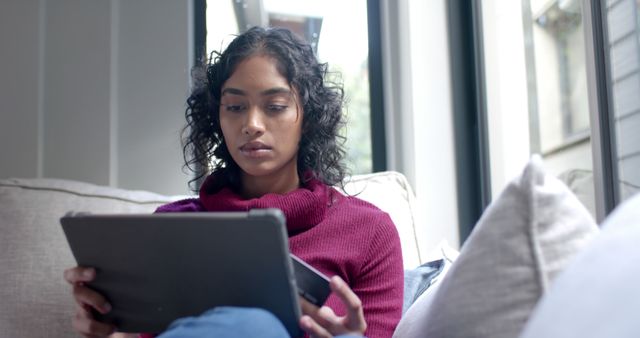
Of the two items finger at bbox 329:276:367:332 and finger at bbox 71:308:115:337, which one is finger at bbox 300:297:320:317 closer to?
finger at bbox 329:276:367:332

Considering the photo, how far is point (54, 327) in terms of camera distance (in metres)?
1.28

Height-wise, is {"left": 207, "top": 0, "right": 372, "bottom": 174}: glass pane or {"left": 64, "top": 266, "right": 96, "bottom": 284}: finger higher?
{"left": 207, "top": 0, "right": 372, "bottom": 174}: glass pane

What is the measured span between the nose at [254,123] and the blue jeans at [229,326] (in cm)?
59

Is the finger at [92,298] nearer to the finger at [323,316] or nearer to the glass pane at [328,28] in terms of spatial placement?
the finger at [323,316]

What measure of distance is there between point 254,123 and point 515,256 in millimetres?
638

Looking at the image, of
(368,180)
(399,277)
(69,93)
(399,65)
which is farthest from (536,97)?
(69,93)

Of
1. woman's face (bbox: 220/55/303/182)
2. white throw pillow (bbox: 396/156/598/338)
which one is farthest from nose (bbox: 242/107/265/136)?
white throw pillow (bbox: 396/156/598/338)

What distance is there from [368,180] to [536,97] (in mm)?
598

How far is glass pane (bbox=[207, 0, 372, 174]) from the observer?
2193 mm

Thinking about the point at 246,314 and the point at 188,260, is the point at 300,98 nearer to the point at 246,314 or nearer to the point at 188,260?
the point at 188,260

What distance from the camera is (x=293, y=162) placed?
1.28m

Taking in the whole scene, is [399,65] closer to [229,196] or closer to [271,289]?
[229,196]

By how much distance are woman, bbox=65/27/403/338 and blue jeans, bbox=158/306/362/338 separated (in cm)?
44

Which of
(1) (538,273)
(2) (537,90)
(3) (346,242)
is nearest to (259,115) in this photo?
(3) (346,242)
